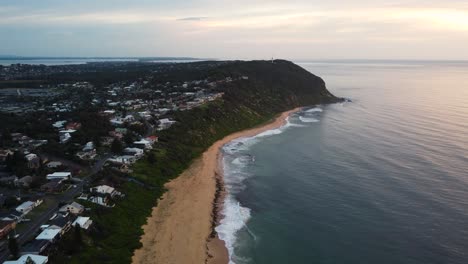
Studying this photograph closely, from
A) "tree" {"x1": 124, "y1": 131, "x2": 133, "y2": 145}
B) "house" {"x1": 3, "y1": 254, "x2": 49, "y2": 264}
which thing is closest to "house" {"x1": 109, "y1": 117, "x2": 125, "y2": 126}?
"tree" {"x1": 124, "y1": 131, "x2": 133, "y2": 145}

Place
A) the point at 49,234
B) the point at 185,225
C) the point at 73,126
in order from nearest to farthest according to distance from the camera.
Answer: the point at 49,234, the point at 185,225, the point at 73,126

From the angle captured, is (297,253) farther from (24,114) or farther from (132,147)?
(24,114)

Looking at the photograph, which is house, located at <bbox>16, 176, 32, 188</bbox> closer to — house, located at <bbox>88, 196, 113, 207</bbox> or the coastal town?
the coastal town

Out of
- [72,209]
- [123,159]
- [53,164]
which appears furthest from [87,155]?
[72,209]

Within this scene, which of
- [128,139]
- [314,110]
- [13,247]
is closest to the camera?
[13,247]

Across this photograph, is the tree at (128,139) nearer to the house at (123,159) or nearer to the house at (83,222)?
the house at (123,159)

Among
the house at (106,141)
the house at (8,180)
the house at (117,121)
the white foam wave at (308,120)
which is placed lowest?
the white foam wave at (308,120)

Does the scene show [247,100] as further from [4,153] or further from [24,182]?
[24,182]

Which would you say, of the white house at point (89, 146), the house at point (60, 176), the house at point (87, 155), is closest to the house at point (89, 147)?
the white house at point (89, 146)
